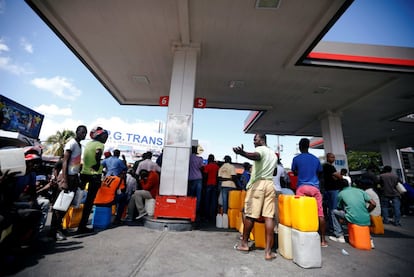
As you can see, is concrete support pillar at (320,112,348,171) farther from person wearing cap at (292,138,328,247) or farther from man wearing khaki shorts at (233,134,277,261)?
man wearing khaki shorts at (233,134,277,261)

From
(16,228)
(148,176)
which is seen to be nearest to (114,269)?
(16,228)

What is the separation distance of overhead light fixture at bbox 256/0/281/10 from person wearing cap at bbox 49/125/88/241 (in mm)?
3914

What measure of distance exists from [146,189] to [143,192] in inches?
5.2

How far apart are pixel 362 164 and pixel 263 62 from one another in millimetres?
36085

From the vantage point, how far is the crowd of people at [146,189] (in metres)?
2.25

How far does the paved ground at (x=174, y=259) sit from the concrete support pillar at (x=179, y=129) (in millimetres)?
1186

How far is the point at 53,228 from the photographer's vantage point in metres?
2.73

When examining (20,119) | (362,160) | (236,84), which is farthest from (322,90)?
(362,160)

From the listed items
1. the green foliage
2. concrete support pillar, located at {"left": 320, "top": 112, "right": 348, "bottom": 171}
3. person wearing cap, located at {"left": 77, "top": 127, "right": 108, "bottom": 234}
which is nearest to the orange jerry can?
person wearing cap, located at {"left": 77, "top": 127, "right": 108, "bottom": 234}

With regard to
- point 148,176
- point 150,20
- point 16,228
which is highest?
point 150,20

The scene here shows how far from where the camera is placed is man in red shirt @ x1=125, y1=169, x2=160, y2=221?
13.9 feet

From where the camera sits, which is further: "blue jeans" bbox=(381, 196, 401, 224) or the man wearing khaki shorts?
"blue jeans" bbox=(381, 196, 401, 224)

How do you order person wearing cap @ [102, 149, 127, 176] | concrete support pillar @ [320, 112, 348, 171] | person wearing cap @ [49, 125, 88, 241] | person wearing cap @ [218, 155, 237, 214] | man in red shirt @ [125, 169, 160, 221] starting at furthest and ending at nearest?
concrete support pillar @ [320, 112, 348, 171]
person wearing cap @ [218, 155, 237, 214]
person wearing cap @ [102, 149, 127, 176]
man in red shirt @ [125, 169, 160, 221]
person wearing cap @ [49, 125, 88, 241]

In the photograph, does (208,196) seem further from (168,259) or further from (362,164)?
(362,164)
